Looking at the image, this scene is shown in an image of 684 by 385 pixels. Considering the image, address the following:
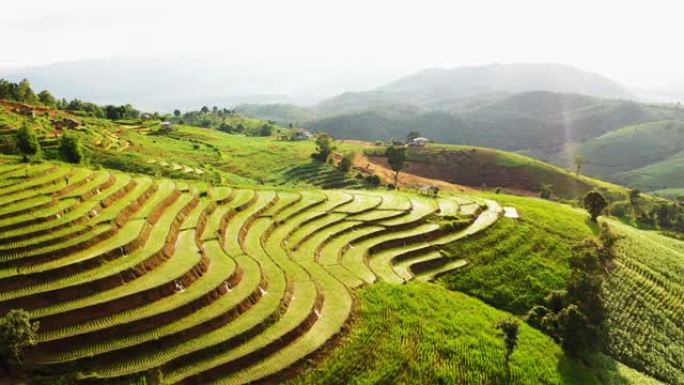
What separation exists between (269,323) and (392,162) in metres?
64.0

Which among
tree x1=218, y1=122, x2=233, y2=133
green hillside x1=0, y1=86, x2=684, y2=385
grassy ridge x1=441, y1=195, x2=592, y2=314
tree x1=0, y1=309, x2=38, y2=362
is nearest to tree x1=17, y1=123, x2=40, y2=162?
green hillside x1=0, y1=86, x2=684, y2=385

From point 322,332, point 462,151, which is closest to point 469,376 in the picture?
point 322,332

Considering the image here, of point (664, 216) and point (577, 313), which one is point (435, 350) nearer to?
point (577, 313)

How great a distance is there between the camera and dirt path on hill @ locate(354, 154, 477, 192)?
95.1 m

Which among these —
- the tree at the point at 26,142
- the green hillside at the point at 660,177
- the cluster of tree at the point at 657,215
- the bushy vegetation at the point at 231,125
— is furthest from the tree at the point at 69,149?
the green hillside at the point at 660,177

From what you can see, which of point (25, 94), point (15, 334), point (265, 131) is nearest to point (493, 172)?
point (265, 131)

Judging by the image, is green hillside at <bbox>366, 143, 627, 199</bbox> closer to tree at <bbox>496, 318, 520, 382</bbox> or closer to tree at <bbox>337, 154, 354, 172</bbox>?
tree at <bbox>337, 154, 354, 172</bbox>

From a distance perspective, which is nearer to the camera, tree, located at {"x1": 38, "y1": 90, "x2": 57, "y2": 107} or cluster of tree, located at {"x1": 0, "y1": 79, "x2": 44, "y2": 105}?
cluster of tree, located at {"x1": 0, "y1": 79, "x2": 44, "y2": 105}

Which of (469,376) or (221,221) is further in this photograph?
(221,221)

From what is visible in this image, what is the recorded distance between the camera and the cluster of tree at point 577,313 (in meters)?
32.0

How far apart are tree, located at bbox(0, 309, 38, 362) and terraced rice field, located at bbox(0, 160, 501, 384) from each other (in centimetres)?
110

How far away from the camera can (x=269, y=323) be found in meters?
27.2

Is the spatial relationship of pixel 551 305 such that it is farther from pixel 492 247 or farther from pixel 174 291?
pixel 174 291

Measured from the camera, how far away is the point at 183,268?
29969 mm
